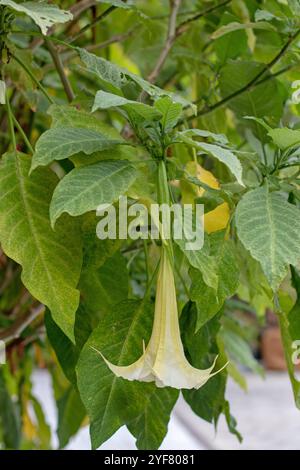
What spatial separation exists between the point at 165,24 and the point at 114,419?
60cm

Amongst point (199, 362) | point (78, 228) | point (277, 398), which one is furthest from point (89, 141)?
point (277, 398)

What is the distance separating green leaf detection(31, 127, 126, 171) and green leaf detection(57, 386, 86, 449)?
535 millimetres

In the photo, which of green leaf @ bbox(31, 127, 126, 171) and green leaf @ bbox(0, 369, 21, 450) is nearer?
green leaf @ bbox(31, 127, 126, 171)

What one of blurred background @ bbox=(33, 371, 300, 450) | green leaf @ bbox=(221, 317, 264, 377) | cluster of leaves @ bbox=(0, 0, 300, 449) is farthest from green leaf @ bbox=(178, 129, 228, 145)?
blurred background @ bbox=(33, 371, 300, 450)

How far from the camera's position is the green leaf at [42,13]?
361 millimetres

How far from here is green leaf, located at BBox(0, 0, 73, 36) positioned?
1.18 feet

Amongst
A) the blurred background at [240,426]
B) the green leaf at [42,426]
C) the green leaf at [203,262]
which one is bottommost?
the blurred background at [240,426]

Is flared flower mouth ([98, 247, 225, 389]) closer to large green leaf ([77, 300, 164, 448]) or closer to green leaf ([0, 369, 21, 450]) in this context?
large green leaf ([77, 300, 164, 448])

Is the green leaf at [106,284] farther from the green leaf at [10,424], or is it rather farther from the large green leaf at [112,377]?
the green leaf at [10,424]

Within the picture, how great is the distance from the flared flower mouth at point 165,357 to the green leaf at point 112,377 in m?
0.05

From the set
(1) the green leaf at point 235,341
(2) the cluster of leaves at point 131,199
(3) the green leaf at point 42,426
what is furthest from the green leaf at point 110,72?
(3) the green leaf at point 42,426
